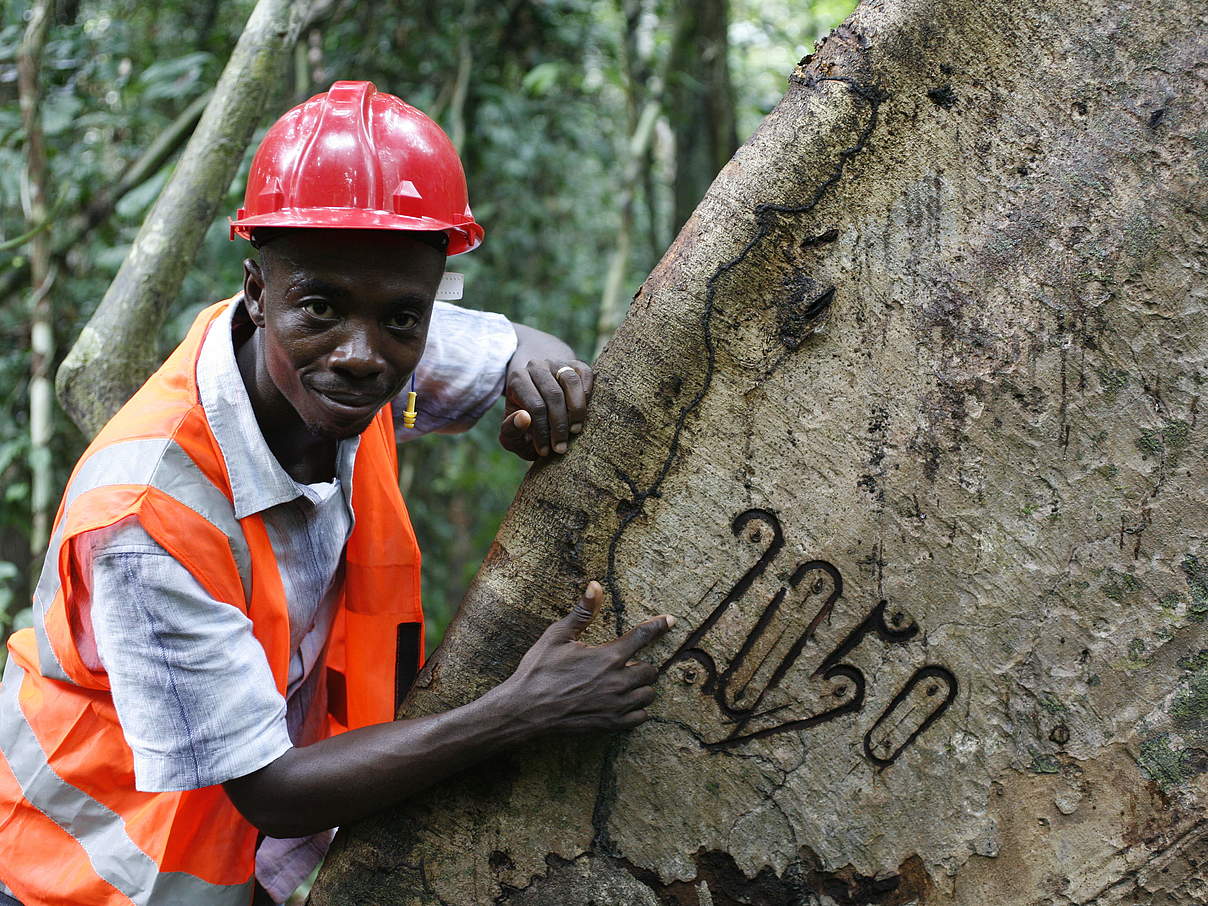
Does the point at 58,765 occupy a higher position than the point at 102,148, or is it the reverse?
the point at 102,148

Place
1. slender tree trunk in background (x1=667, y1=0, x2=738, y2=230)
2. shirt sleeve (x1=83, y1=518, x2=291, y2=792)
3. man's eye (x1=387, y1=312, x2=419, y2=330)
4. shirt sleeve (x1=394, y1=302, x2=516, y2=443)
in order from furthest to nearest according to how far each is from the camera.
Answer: slender tree trunk in background (x1=667, y1=0, x2=738, y2=230)
shirt sleeve (x1=394, y1=302, x2=516, y2=443)
man's eye (x1=387, y1=312, x2=419, y2=330)
shirt sleeve (x1=83, y1=518, x2=291, y2=792)

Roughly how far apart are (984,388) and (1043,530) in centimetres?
18

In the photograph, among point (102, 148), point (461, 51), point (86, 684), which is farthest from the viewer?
point (461, 51)

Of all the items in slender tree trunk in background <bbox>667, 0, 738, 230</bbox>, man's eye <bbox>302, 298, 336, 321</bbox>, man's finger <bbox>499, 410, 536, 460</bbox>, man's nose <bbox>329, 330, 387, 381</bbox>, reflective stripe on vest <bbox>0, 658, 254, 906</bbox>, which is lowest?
reflective stripe on vest <bbox>0, 658, 254, 906</bbox>

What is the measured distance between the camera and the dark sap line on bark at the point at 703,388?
133 centimetres

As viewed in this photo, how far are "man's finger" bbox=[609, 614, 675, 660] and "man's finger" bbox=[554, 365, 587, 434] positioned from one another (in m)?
0.27

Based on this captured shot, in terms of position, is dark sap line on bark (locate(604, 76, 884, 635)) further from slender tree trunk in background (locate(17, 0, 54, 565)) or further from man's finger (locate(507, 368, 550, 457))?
slender tree trunk in background (locate(17, 0, 54, 565))

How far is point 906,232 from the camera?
51.4 inches

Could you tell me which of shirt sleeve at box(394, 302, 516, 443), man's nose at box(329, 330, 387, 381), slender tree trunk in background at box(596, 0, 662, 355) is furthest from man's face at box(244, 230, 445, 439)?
slender tree trunk in background at box(596, 0, 662, 355)

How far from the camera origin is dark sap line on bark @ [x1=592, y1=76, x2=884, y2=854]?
133 cm

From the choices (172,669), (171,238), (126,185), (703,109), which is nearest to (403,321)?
(172,669)

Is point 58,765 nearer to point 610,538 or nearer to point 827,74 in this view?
point 610,538

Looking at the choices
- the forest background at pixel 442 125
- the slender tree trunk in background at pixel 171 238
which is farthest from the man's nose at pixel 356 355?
the forest background at pixel 442 125

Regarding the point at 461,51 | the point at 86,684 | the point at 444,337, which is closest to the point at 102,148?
the point at 461,51
